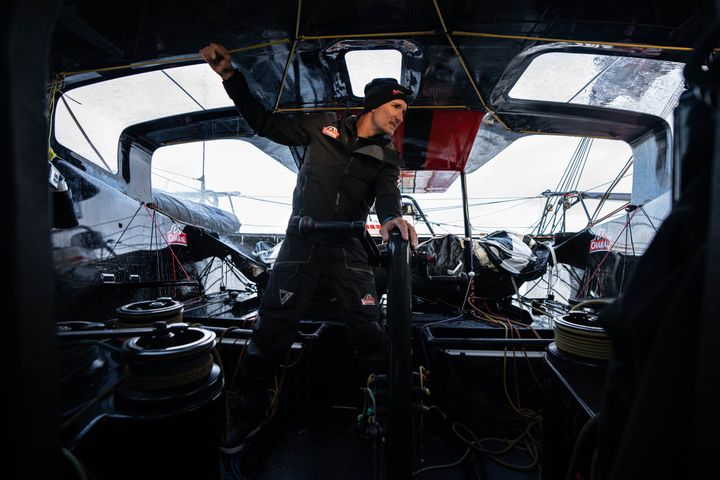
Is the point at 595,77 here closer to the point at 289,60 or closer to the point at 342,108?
the point at 342,108

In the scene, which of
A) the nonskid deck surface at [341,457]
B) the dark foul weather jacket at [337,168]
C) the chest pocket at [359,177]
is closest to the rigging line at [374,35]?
the dark foul weather jacket at [337,168]

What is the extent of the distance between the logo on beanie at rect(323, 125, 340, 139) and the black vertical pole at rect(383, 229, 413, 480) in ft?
3.66

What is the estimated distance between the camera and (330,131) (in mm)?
1921

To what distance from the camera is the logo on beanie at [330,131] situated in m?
1.92

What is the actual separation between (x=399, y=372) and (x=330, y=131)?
1504mm

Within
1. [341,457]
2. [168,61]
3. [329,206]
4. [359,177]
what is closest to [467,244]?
[359,177]

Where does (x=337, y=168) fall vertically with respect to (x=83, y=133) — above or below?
below

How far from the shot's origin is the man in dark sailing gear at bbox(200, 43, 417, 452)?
5.43ft

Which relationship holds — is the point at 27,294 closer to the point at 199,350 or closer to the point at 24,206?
the point at 24,206

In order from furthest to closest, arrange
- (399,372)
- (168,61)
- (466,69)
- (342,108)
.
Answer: (342,108), (466,69), (168,61), (399,372)

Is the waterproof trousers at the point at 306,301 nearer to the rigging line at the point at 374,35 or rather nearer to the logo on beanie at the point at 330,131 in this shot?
the logo on beanie at the point at 330,131

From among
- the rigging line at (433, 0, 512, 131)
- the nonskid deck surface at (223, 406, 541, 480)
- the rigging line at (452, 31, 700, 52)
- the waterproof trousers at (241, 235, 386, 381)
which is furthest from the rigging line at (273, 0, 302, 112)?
the nonskid deck surface at (223, 406, 541, 480)

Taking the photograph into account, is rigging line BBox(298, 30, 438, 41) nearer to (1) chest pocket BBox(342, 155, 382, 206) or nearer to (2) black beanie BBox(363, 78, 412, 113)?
(2) black beanie BBox(363, 78, 412, 113)

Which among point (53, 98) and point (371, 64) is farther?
point (371, 64)
